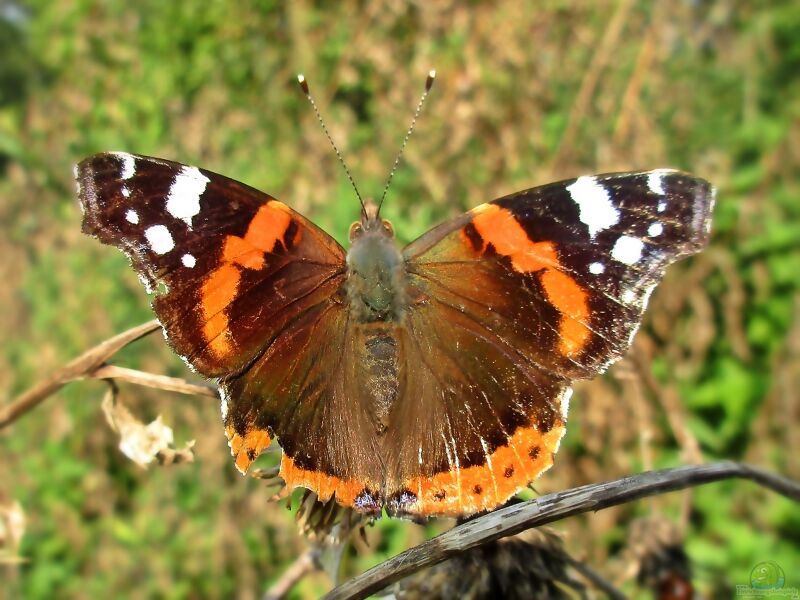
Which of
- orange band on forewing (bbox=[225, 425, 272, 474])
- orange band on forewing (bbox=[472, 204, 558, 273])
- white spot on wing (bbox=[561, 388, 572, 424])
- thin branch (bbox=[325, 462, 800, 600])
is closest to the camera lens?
thin branch (bbox=[325, 462, 800, 600])

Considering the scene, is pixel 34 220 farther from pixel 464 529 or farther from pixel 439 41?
pixel 464 529

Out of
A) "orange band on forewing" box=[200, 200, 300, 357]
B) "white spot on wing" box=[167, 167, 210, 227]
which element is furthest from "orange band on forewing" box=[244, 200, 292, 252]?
"white spot on wing" box=[167, 167, 210, 227]

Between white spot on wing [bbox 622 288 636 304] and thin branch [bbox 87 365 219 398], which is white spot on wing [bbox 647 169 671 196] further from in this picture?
thin branch [bbox 87 365 219 398]

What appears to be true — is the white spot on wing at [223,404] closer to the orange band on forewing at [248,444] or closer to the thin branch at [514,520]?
the orange band on forewing at [248,444]

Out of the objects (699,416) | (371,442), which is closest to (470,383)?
(371,442)

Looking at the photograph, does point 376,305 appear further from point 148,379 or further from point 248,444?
point 148,379

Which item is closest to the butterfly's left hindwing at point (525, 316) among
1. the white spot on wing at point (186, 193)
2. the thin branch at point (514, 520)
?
the thin branch at point (514, 520)

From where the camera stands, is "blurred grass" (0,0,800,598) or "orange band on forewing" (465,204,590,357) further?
"blurred grass" (0,0,800,598)
